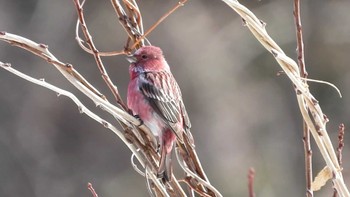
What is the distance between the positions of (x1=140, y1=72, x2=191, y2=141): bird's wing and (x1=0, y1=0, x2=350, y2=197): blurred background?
654 centimetres

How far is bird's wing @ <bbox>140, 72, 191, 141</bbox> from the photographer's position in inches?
131

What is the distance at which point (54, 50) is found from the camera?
37.1 ft

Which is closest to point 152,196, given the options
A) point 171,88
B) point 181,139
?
point 181,139

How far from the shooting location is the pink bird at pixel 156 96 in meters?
3.23

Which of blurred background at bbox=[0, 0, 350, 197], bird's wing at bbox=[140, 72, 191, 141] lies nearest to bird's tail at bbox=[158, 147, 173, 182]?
bird's wing at bbox=[140, 72, 191, 141]

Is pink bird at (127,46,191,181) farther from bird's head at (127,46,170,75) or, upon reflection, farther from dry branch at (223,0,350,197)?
dry branch at (223,0,350,197)

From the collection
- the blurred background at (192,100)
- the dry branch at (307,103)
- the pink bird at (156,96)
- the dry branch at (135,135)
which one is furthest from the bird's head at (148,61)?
the blurred background at (192,100)

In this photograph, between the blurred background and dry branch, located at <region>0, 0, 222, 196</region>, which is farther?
the blurred background

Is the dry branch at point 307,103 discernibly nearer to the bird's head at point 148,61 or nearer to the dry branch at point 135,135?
the dry branch at point 135,135

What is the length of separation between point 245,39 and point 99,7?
2058mm

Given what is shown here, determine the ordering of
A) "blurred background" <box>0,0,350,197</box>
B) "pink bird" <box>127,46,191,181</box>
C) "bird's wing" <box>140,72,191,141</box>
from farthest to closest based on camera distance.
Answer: "blurred background" <box>0,0,350,197</box> → "bird's wing" <box>140,72,191,141</box> → "pink bird" <box>127,46,191,181</box>

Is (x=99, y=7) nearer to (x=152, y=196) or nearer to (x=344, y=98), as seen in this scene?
(x=344, y=98)

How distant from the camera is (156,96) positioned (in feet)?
11.9

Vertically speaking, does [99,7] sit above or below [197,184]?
above
